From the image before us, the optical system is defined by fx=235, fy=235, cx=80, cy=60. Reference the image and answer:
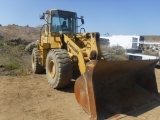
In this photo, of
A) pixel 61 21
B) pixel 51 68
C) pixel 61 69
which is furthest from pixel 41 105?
pixel 61 21

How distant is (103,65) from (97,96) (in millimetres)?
730

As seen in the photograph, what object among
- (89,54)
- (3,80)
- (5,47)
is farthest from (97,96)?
(5,47)

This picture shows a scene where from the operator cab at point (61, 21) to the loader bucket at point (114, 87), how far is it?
3036 mm

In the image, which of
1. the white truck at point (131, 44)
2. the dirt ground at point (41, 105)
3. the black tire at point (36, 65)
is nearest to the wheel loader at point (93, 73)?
the dirt ground at point (41, 105)

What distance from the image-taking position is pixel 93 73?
16.7 feet

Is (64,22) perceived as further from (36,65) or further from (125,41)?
(125,41)

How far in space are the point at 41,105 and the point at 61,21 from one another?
140 inches

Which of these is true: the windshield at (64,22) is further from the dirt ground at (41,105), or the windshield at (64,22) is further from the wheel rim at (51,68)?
the dirt ground at (41,105)

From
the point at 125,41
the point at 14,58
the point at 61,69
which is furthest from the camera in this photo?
the point at 125,41

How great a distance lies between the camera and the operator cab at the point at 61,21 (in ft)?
26.9

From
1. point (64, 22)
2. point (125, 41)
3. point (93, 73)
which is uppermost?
point (64, 22)

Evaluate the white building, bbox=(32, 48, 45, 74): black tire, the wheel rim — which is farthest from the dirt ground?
the white building

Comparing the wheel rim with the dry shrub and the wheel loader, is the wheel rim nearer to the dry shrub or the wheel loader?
the wheel loader

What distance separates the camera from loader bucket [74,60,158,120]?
195 inches
